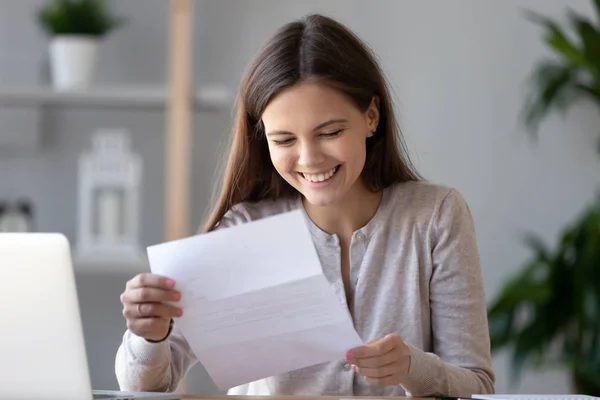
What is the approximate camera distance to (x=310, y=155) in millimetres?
1450

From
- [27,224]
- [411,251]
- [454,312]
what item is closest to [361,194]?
[411,251]

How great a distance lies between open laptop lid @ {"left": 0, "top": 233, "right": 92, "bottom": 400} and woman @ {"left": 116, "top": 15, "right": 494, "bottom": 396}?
0.28m

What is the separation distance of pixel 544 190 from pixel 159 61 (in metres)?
1.36

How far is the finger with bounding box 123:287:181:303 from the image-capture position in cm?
121

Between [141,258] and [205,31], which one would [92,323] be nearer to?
[141,258]

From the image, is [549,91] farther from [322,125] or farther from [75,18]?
[322,125]

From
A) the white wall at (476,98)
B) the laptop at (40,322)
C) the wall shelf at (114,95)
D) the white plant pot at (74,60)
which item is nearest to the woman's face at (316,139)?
the laptop at (40,322)

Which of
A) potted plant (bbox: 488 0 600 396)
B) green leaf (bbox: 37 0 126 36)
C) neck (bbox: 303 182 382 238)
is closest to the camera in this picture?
neck (bbox: 303 182 382 238)

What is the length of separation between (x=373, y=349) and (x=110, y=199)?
180 centimetres

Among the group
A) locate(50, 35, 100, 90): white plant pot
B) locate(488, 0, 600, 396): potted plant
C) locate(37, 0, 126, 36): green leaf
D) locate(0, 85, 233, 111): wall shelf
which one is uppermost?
locate(37, 0, 126, 36): green leaf

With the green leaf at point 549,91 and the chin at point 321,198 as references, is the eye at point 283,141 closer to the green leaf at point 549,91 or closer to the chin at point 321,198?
the chin at point 321,198

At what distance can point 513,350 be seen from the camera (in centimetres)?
297

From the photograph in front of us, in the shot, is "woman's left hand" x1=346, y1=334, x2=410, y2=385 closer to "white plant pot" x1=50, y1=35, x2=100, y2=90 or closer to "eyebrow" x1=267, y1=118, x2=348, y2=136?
"eyebrow" x1=267, y1=118, x2=348, y2=136

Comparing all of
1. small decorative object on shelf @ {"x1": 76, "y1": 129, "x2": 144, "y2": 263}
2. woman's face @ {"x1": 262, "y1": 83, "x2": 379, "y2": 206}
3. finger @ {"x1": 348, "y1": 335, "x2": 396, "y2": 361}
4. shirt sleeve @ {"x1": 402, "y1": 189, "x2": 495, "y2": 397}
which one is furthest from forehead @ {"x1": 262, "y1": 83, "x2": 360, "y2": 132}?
small decorative object on shelf @ {"x1": 76, "y1": 129, "x2": 144, "y2": 263}
